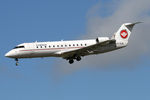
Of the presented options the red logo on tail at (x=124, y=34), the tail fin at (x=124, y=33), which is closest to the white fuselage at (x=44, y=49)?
the tail fin at (x=124, y=33)

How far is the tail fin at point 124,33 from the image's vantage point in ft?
162

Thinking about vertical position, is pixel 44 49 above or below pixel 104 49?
above

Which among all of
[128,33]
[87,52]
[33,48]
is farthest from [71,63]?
[128,33]

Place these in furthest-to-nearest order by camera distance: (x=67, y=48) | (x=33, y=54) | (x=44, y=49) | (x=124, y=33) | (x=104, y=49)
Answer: (x=124, y=33) < (x=104, y=49) < (x=67, y=48) < (x=44, y=49) < (x=33, y=54)

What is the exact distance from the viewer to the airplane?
4559 cm

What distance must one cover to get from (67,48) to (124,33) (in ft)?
30.9

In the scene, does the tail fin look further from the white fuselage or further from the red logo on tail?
the white fuselage

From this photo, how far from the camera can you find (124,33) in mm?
50094

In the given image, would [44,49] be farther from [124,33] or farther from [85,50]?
[124,33]

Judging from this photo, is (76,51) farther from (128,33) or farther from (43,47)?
(128,33)

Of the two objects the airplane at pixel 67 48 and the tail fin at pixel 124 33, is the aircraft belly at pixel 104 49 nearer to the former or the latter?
the airplane at pixel 67 48

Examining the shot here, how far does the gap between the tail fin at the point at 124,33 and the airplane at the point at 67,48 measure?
823mm

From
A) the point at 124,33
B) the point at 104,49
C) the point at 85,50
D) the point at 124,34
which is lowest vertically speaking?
the point at 85,50

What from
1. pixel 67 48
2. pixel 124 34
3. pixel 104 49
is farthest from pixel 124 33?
pixel 67 48
